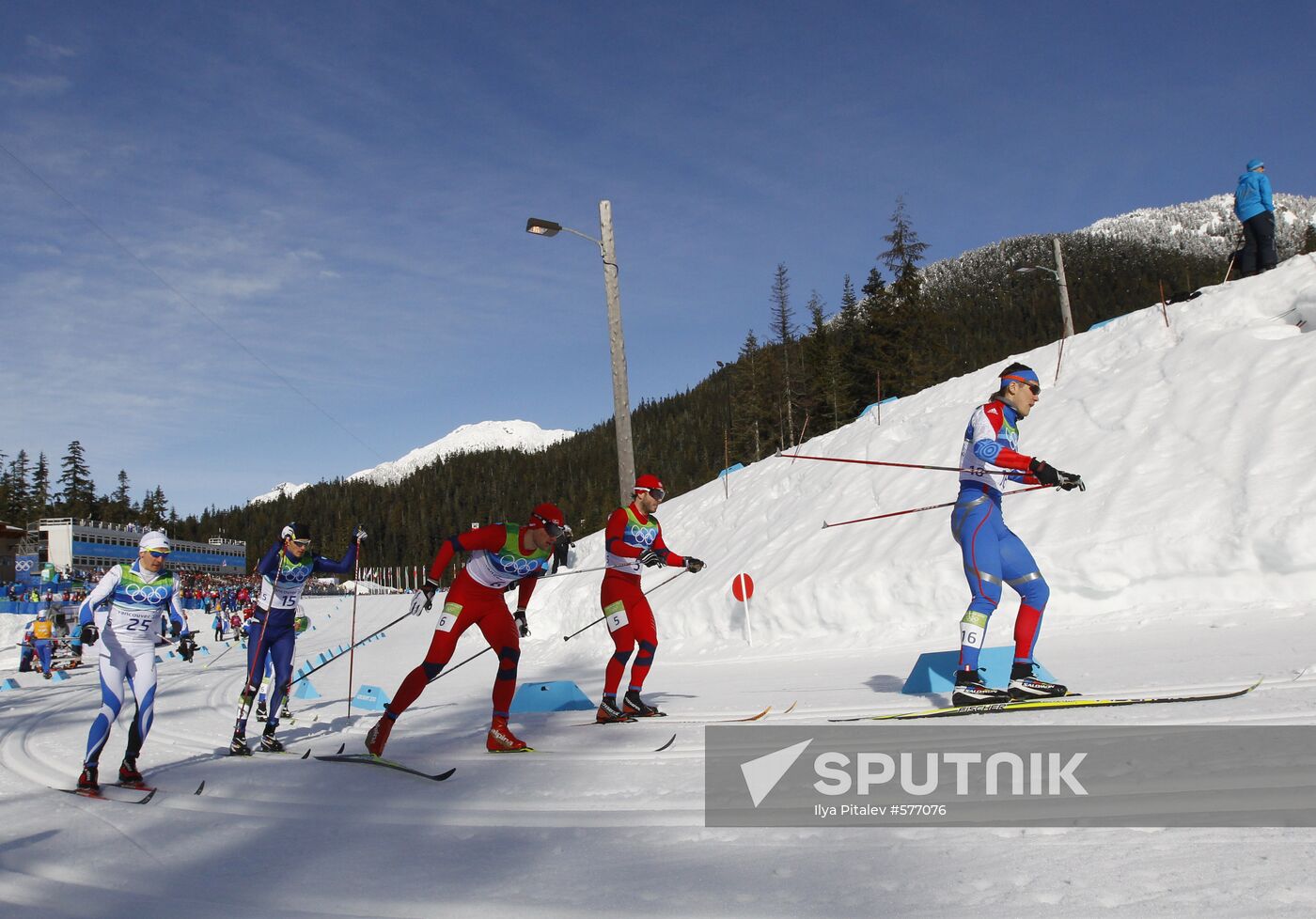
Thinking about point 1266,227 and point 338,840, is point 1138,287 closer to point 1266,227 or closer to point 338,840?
point 1266,227

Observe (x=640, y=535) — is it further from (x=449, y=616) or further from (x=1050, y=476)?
(x=1050, y=476)

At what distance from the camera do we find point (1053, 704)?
4.96 meters

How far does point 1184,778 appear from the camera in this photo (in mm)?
3293

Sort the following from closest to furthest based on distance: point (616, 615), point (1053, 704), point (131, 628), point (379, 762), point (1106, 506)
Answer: point (1053, 704) < point (379, 762) < point (131, 628) < point (616, 615) < point (1106, 506)

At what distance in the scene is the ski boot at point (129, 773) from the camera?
553cm

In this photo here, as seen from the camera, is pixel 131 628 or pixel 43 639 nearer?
pixel 131 628

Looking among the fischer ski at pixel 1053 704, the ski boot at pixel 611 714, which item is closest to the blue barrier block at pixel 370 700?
the ski boot at pixel 611 714

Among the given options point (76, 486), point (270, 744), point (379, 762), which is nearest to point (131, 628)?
point (270, 744)

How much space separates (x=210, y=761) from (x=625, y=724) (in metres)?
3.29

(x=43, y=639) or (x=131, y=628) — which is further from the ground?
(x=131, y=628)

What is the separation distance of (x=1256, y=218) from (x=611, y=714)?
13814 mm

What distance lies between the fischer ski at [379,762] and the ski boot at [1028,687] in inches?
144

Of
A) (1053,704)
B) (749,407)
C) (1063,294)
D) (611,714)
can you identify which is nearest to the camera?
(1053,704)

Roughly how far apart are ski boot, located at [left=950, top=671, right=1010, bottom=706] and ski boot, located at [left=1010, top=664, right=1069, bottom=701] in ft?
0.24
